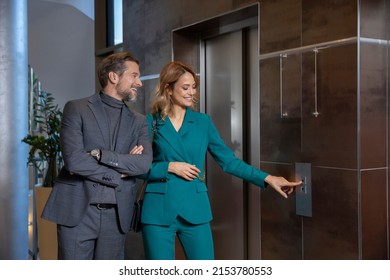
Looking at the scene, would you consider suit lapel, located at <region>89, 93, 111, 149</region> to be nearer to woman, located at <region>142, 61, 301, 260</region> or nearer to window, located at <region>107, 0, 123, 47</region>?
woman, located at <region>142, 61, 301, 260</region>

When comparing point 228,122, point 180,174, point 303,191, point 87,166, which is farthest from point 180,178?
point 228,122

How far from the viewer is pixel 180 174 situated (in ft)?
9.36

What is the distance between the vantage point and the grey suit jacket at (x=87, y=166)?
260cm

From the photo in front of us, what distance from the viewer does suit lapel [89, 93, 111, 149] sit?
2.67 metres

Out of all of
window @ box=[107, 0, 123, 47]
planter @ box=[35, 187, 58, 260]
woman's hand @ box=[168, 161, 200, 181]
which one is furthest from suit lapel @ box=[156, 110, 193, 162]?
window @ box=[107, 0, 123, 47]

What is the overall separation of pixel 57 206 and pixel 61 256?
25 centimetres

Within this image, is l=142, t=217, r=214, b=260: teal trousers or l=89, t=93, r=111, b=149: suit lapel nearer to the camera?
l=89, t=93, r=111, b=149: suit lapel

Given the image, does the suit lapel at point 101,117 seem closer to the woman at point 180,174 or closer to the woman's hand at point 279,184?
the woman at point 180,174

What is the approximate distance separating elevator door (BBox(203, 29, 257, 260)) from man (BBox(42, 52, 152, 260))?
1653 millimetres

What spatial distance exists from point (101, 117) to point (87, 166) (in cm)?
26

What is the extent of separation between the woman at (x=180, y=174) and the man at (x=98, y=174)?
0.58 feet

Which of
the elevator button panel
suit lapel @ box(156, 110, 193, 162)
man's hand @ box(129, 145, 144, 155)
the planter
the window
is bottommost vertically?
the planter

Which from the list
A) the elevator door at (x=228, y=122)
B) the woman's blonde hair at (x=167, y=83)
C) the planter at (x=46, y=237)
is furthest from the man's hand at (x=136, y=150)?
the planter at (x=46, y=237)
